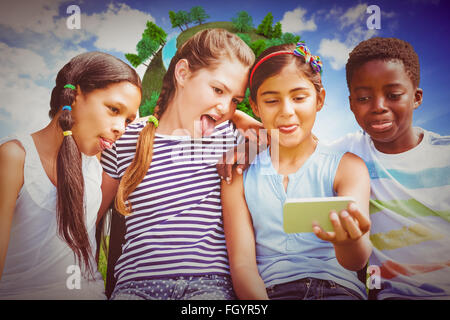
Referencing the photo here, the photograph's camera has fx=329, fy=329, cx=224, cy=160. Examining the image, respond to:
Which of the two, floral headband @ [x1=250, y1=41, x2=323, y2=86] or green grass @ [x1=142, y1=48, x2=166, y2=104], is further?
green grass @ [x1=142, y1=48, x2=166, y2=104]

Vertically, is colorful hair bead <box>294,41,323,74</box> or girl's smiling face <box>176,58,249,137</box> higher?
colorful hair bead <box>294,41,323,74</box>

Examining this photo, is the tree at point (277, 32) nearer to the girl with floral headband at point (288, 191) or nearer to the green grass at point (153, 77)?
the girl with floral headband at point (288, 191)

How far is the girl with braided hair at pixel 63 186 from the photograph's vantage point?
6.14 feet

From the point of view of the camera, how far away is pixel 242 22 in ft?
6.79

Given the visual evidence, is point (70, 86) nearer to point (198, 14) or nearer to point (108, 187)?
point (108, 187)

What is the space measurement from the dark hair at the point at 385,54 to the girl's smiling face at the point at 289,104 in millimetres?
292

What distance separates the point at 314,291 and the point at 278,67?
124 centimetres

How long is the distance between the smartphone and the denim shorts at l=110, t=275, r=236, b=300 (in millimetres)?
502

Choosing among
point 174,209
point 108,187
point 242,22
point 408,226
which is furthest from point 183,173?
point 408,226

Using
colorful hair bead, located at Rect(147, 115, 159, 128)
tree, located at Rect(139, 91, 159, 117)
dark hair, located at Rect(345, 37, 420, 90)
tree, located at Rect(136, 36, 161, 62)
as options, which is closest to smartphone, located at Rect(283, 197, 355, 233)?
dark hair, located at Rect(345, 37, 420, 90)

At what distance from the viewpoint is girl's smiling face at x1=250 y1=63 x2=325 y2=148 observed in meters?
1.86

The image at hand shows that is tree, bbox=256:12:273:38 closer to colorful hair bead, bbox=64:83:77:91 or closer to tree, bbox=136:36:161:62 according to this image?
tree, bbox=136:36:161:62
